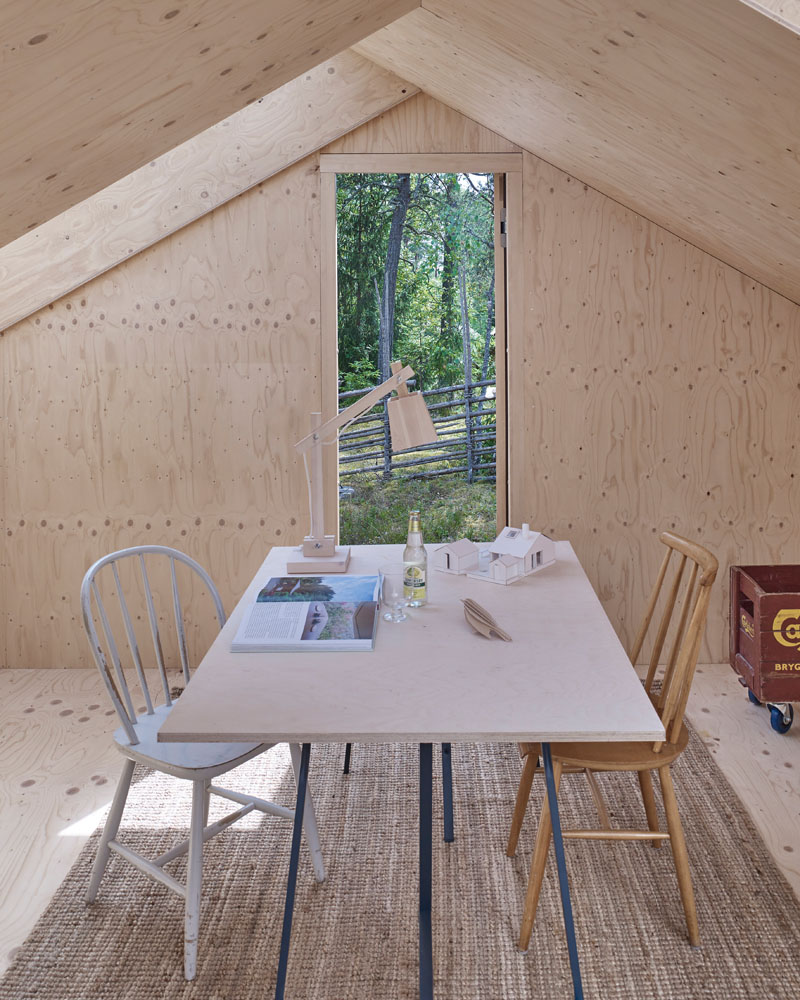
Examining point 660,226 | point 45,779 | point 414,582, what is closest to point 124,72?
point 414,582

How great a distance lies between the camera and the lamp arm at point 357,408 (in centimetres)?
239

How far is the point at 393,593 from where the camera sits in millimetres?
2320

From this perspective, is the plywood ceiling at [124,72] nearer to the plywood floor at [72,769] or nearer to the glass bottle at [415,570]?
the glass bottle at [415,570]

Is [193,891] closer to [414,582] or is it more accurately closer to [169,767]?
[169,767]

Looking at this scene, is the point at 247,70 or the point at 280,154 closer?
the point at 247,70

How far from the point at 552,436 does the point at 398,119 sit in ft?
4.57

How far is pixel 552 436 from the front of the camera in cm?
352

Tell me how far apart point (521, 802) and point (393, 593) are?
0.63 meters

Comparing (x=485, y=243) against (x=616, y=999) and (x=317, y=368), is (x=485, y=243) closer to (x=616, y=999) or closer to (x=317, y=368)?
(x=317, y=368)

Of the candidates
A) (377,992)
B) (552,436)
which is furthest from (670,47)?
(377,992)

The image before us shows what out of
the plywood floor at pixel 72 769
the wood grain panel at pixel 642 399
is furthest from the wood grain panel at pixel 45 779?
the wood grain panel at pixel 642 399

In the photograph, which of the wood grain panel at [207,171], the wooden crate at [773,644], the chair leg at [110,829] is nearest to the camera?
the chair leg at [110,829]

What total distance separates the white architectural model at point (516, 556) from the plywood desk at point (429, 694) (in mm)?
264

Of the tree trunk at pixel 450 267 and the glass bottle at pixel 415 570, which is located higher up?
the tree trunk at pixel 450 267
